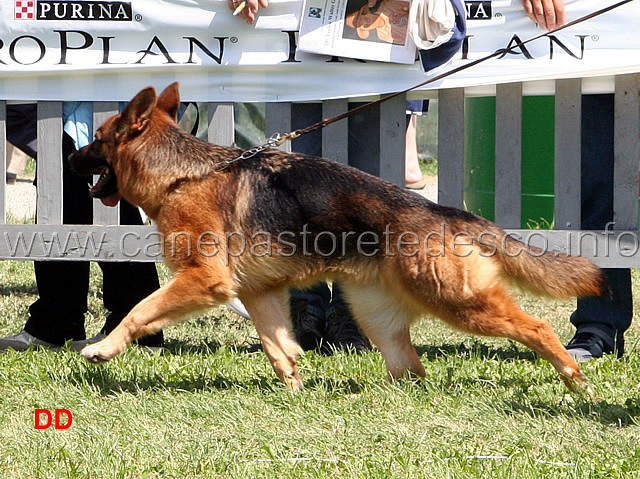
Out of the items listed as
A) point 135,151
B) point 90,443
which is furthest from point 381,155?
point 90,443

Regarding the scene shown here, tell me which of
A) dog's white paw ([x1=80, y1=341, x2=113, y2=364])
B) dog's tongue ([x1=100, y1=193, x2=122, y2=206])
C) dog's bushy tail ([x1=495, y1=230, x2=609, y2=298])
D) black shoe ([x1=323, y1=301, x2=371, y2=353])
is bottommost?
black shoe ([x1=323, y1=301, x2=371, y2=353])

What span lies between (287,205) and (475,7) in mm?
1707

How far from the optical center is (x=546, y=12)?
14.9ft

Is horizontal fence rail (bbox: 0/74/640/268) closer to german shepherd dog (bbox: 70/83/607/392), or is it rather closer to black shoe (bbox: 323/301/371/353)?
german shepherd dog (bbox: 70/83/607/392)

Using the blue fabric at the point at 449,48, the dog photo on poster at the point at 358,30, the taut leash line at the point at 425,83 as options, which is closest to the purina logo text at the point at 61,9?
the dog photo on poster at the point at 358,30

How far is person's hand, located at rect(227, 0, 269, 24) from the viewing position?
4.60 meters

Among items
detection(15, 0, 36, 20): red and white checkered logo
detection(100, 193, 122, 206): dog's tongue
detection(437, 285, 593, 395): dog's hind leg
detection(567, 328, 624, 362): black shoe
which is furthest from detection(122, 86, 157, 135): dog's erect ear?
detection(567, 328, 624, 362): black shoe

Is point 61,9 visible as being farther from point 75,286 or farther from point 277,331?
point 277,331

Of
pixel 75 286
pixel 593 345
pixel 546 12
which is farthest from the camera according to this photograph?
pixel 75 286

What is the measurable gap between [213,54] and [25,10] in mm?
1101

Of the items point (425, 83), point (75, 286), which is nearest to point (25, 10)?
Result: point (75, 286)

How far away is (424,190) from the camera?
1350cm

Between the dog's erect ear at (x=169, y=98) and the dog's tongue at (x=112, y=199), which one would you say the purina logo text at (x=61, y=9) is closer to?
the dog's erect ear at (x=169, y=98)

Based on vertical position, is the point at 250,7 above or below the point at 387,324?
above
